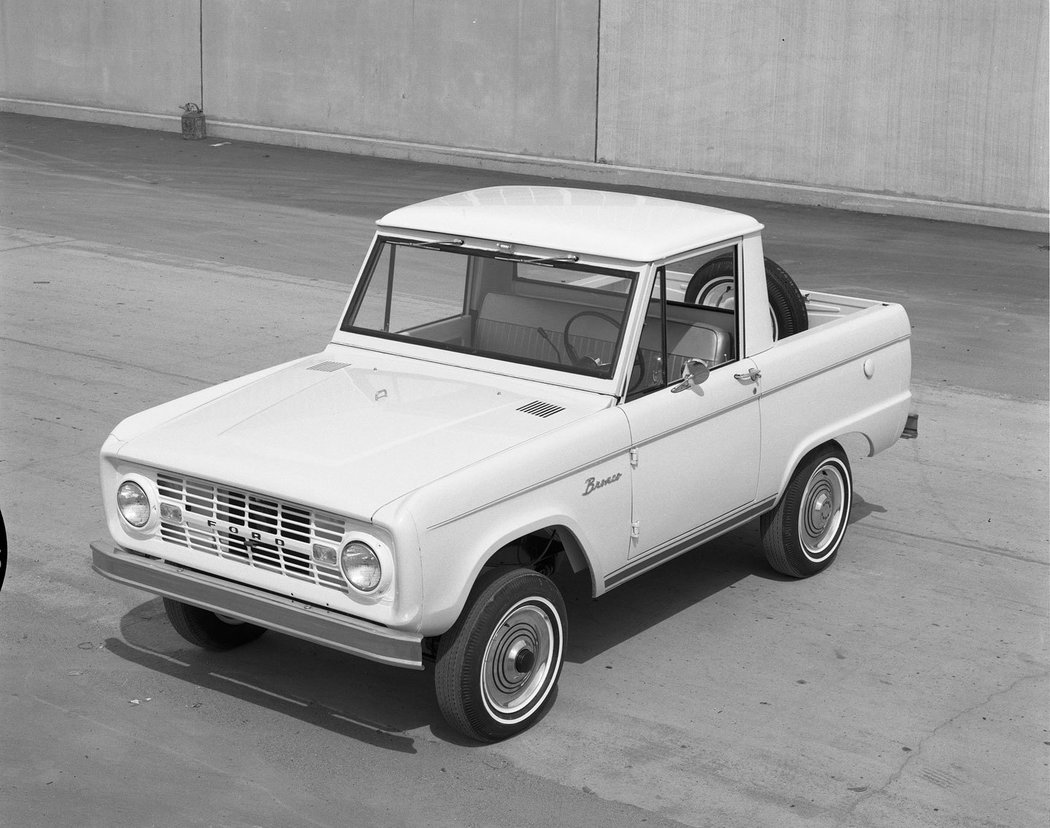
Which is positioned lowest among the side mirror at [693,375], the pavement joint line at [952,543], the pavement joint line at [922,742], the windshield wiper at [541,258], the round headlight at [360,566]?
the pavement joint line at [922,742]

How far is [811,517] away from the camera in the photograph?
7355mm

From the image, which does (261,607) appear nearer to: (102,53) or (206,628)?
(206,628)

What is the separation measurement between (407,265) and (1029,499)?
400 cm

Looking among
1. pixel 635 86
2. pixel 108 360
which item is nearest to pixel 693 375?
pixel 108 360

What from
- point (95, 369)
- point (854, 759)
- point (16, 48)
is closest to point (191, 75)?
point (16, 48)

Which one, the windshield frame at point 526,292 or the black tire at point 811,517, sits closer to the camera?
the windshield frame at point 526,292

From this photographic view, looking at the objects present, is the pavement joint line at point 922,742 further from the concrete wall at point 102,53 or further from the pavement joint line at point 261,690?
the concrete wall at point 102,53

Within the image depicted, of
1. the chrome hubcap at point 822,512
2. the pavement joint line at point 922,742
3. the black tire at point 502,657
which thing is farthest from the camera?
the chrome hubcap at point 822,512

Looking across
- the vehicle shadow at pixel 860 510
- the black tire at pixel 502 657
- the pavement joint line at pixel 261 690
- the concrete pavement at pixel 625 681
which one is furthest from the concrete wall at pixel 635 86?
the pavement joint line at pixel 261 690

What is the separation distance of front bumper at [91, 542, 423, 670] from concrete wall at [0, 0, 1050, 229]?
13.9 meters

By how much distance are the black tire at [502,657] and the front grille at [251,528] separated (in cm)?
51

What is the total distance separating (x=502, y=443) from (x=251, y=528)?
1.01 meters

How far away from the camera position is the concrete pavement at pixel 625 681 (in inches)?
209

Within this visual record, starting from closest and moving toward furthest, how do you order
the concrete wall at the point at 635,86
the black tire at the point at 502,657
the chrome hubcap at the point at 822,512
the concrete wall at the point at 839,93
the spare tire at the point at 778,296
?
the black tire at the point at 502,657
the chrome hubcap at the point at 822,512
the spare tire at the point at 778,296
the concrete wall at the point at 839,93
the concrete wall at the point at 635,86
